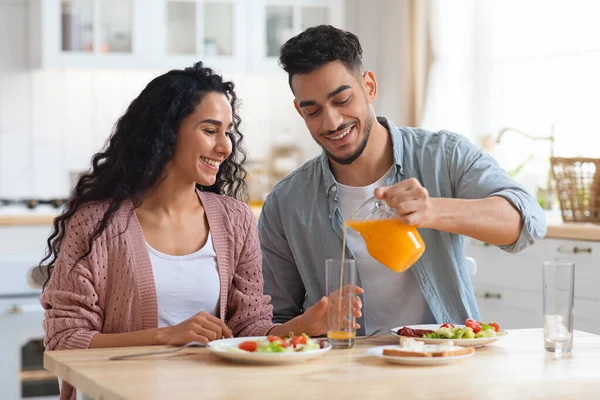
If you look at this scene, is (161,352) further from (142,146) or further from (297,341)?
(142,146)

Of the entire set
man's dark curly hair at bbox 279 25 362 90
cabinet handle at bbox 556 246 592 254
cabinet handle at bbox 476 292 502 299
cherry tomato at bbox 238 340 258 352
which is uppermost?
man's dark curly hair at bbox 279 25 362 90

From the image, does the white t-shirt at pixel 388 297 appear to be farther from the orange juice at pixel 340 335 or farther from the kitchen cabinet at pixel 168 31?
the kitchen cabinet at pixel 168 31

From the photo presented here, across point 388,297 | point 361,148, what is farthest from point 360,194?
point 388,297

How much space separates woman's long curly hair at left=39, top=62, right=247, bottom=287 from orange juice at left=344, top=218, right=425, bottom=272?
0.66 m

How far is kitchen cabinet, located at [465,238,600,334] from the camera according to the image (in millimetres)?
3398

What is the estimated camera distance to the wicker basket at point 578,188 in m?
3.60

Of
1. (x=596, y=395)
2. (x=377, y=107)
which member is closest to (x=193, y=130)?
(x=596, y=395)

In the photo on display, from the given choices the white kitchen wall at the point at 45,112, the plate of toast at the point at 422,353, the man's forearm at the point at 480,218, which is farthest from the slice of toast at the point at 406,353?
the white kitchen wall at the point at 45,112

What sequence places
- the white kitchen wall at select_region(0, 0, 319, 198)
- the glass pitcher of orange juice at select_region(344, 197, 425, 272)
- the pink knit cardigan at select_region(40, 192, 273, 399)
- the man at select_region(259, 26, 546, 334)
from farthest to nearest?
the white kitchen wall at select_region(0, 0, 319, 198) → the man at select_region(259, 26, 546, 334) → the pink knit cardigan at select_region(40, 192, 273, 399) → the glass pitcher of orange juice at select_region(344, 197, 425, 272)

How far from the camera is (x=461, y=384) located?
1504mm

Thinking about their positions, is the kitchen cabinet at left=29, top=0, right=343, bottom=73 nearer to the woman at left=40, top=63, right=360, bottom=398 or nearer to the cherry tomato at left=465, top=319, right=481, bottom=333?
the woman at left=40, top=63, right=360, bottom=398

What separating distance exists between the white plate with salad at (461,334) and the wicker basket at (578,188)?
186 centimetres

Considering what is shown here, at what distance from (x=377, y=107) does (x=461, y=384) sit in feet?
12.1

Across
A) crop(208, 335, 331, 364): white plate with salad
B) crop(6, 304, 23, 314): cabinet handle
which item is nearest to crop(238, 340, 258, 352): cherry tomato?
crop(208, 335, 331, 364): white plate with salad
